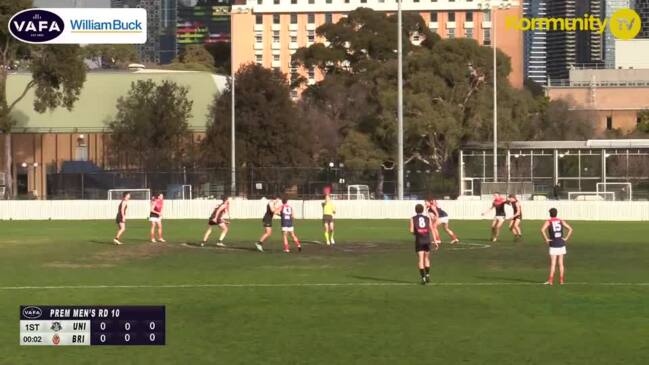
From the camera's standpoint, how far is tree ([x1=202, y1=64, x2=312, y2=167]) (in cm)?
8988

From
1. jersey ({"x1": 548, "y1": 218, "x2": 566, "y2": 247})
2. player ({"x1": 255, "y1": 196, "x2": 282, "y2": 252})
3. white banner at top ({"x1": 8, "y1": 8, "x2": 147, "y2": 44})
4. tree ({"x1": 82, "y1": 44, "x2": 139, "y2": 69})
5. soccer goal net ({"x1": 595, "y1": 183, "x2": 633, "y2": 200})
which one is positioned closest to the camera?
jersey ({"x1": 548, "y1": 218, "x2": 566, "y2": 247})

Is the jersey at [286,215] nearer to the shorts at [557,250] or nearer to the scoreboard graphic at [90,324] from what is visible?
the shorts at [557,250]

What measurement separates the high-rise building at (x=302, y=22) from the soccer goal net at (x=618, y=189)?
94.8 m

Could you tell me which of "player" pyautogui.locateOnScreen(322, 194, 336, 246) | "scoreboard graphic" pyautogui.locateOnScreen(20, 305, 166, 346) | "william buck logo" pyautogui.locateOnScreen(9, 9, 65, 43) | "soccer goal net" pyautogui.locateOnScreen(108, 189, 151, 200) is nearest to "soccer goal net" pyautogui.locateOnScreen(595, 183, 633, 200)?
"soccer goal net" pyautogui.locateOnScreen(108, 189, 151, 200)

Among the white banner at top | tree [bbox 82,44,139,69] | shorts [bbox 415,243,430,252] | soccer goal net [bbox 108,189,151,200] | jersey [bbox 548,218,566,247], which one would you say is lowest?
shorts [bbox 415,243,430,252]

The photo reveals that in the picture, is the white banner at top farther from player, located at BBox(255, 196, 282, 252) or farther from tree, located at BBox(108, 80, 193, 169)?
tree, located at BBox(108, 80, 193, 169)

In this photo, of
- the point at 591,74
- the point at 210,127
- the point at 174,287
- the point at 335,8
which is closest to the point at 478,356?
the point at 174,287

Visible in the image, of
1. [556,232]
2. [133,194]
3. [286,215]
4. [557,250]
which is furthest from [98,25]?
[133,194]

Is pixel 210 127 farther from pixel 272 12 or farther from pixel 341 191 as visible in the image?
pixel 272 12

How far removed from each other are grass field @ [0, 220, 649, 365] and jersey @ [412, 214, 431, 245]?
3.47 ft

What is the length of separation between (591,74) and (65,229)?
340ft

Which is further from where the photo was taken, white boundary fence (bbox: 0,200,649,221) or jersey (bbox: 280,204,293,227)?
white boundary fence (bbox: 0,200,649,221)

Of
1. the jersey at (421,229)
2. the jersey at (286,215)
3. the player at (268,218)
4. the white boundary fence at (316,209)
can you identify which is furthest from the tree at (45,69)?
the jersey at (421,229)

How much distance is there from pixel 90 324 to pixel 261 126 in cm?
7913
